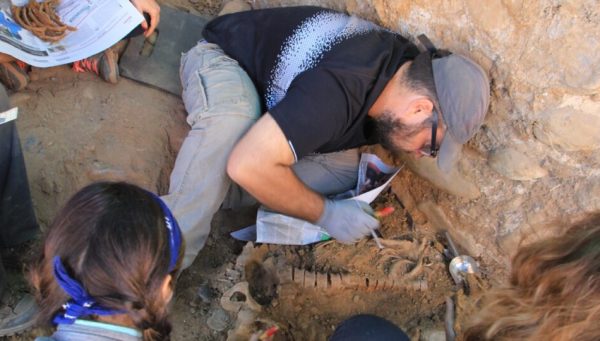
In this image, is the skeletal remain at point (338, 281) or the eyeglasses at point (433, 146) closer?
the eyeglasses at point (433, 146)

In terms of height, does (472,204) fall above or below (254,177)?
below

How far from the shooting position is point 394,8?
8.03ft

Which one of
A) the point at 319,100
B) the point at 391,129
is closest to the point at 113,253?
the point at 319,100

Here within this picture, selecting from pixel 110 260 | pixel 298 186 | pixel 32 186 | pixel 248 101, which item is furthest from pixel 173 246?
pixel 32 186

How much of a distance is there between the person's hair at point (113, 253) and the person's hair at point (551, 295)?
2.57ft

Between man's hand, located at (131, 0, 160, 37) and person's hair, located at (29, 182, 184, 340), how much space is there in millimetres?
1528

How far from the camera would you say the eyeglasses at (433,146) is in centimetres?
227

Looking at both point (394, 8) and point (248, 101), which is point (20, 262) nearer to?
point (248, 101)

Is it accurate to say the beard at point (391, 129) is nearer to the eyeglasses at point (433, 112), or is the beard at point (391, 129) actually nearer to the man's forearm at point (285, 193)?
the eyeglasses at point (433, 112)

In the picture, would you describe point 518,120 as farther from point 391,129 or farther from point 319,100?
point 319,100

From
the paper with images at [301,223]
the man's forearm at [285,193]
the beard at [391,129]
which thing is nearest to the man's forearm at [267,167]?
the man's forearm at [285,193]

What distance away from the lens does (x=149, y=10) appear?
2688 millimetres

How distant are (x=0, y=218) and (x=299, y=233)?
3.83 ft

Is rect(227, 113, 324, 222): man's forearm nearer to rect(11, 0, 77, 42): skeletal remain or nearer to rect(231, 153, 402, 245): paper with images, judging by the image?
rect(231, 153, 402, 245): paper with images
